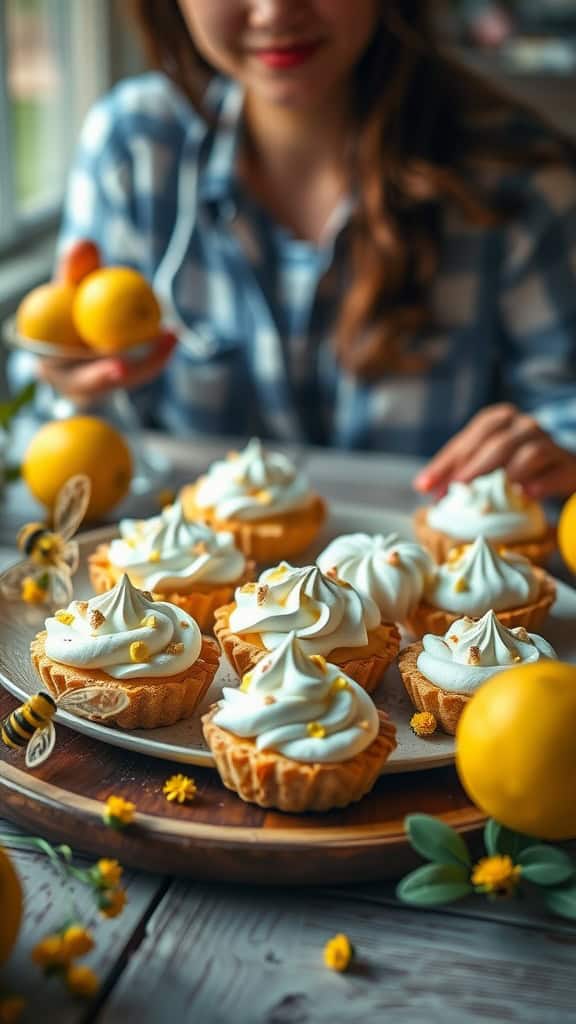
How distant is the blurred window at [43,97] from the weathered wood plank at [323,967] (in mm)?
2561

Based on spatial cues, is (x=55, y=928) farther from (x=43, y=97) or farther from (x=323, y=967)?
(x=43, y=97)

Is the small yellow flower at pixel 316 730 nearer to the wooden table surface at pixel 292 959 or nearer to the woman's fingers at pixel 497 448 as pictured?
the wooden table surface at pixel 292 959

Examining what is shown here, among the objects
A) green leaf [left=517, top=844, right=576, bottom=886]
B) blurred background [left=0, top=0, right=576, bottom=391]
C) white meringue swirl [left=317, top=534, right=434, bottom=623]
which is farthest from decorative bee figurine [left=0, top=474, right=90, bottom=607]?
blurred background [left=0, top=0, right=576, bottom=391]

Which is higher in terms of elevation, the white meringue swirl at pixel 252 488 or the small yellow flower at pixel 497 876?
the small yellow flower at pixel 497 876

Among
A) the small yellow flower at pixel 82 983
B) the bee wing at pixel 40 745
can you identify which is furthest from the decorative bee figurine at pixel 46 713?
the small yellow flower at pixel 82 983

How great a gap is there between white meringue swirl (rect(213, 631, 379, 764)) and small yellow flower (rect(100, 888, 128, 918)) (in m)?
0.17

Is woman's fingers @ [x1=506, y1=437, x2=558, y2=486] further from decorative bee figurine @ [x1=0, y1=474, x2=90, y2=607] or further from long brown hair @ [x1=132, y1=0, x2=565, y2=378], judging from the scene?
decorative bee figurine @ [x1=0, y1=474, x2=90, y2=607]

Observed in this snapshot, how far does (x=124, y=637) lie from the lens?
42.9 inches

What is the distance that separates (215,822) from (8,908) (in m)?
0.22

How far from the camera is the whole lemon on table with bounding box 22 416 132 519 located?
1665mm

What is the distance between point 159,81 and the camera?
243 centimetres

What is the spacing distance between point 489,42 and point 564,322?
253 centimetres

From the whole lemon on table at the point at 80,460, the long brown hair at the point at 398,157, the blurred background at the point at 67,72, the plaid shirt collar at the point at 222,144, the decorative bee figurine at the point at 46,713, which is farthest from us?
the blurred background at the point at 67,72

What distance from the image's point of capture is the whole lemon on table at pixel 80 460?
167cm
